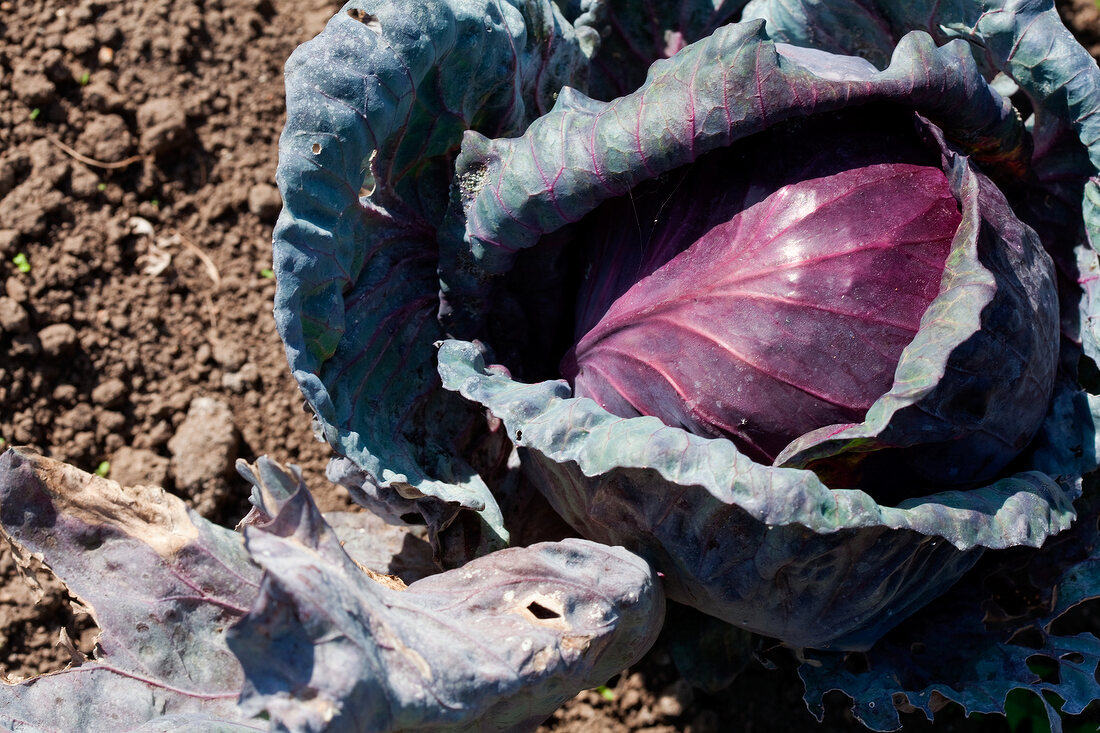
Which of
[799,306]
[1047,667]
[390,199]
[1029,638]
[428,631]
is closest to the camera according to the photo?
[428,631]

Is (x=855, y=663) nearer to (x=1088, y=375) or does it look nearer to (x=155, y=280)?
(x=1088, y=375)

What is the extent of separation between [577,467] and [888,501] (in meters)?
0.64

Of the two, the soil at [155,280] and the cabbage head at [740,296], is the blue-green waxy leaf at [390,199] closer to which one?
the cabbage head at [740,296]

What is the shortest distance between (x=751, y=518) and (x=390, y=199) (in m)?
1.07

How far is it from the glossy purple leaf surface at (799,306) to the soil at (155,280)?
1310mm

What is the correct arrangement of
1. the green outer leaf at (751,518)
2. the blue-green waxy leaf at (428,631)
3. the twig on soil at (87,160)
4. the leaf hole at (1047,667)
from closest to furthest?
the blue-green waxy leaf at (428,631) → the green outer leaf at (751,518) → the leaf hole at (1047,667) → the twig on soil at (87,160)

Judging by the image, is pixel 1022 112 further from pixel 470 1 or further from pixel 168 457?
pixel 168 457

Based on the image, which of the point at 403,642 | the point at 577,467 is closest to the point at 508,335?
the point at 577,467

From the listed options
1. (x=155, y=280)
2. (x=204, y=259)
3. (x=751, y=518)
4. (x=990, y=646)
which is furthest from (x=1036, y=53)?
(x=155, y=280)

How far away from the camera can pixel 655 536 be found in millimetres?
2000

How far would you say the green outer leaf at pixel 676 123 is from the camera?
1.80 m

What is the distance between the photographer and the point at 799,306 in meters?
1.86

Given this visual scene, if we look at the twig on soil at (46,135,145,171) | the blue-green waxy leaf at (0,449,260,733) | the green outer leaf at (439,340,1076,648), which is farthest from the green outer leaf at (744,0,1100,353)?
the twig on soil at (46,135,145,171)

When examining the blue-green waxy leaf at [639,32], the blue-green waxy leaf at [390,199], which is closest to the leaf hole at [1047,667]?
the blue-green waxy leaf at [390,199]
